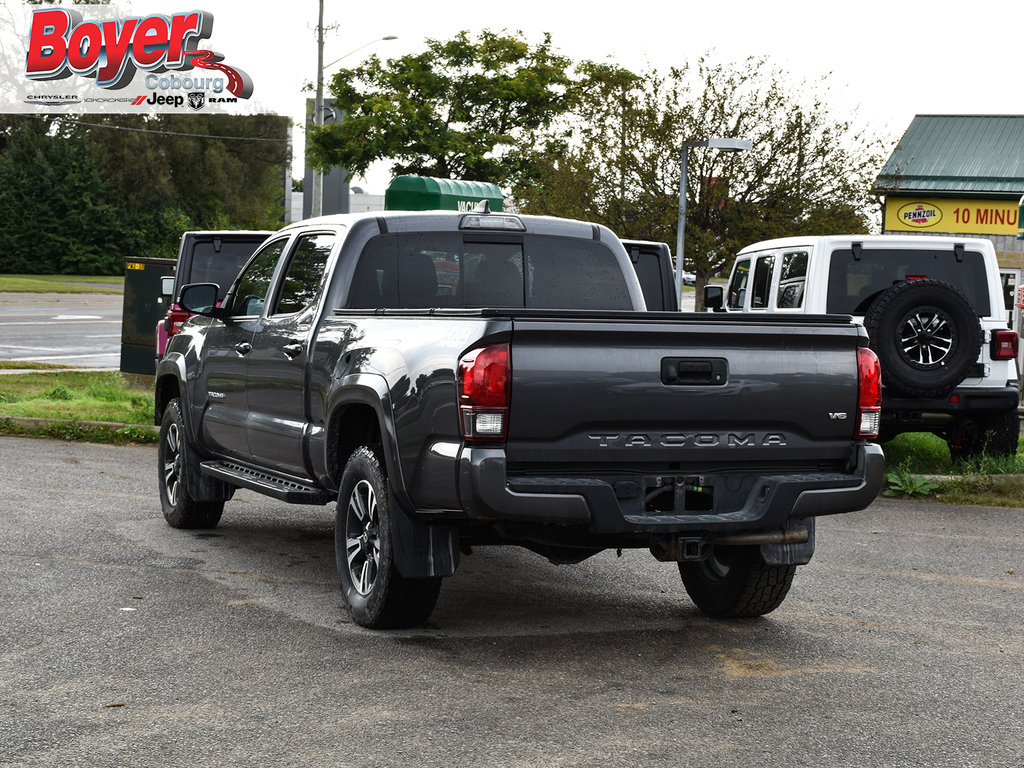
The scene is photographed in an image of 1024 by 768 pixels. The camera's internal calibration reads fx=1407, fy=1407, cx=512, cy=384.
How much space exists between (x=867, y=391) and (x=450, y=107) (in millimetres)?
42601

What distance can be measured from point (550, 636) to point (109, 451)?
7.63 m

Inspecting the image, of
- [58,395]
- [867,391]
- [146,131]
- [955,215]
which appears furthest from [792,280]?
[146,131]

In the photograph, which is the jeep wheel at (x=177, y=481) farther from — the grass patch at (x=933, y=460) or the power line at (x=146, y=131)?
the power line at (x=146, y=131)

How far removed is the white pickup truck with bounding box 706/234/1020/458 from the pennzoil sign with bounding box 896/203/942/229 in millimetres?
19056

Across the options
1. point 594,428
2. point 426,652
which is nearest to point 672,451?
point 594,428

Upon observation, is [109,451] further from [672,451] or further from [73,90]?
[73,90]

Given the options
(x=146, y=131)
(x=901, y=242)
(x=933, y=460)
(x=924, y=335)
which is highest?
(x=146, y=131)

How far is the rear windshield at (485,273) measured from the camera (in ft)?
23.9

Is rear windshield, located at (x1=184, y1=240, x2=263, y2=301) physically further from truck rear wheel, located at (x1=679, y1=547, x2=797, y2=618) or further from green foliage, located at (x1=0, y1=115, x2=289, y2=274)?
green foliage, located at (x1=0, y1=115, x2=289, y2=274)

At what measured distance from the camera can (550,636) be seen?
6328 millimetres

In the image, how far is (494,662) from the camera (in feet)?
19.1

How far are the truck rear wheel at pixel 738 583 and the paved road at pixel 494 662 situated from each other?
0.35 feet

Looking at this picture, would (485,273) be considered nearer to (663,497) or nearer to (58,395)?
(663,497)

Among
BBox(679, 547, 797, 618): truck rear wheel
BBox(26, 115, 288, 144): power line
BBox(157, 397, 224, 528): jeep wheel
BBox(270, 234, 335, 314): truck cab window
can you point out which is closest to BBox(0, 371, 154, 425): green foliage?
BBox(157, 397, 224, 528): jeep wheel
